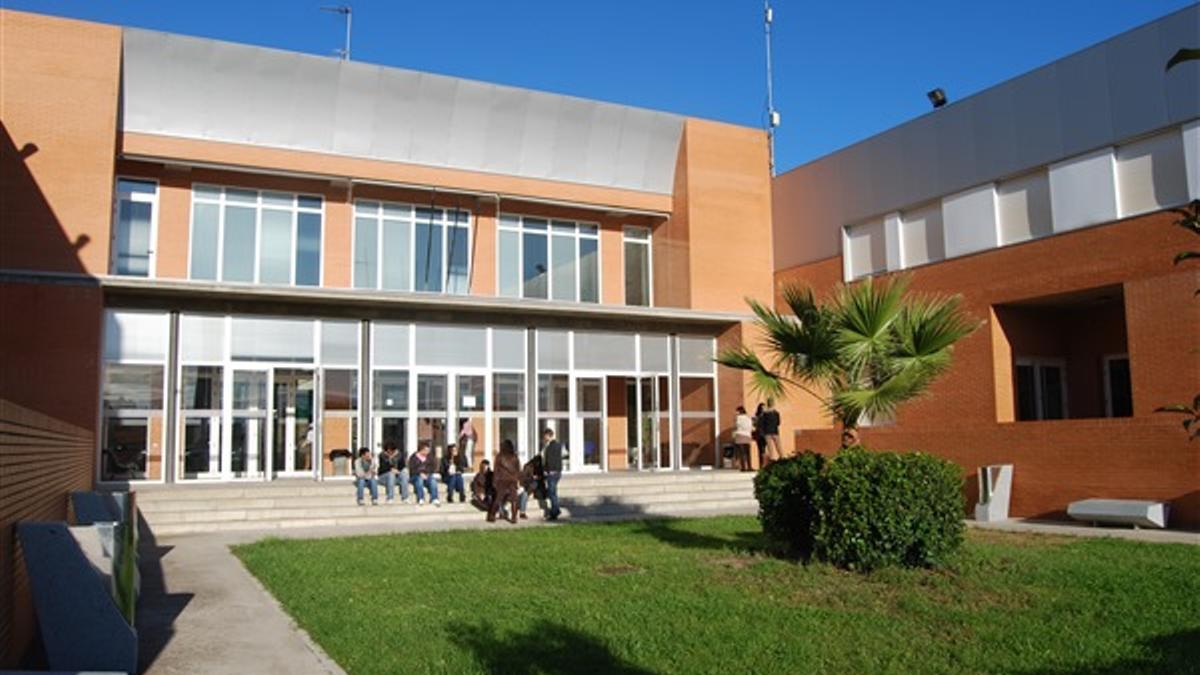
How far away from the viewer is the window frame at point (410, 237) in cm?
2506

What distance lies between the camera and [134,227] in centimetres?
2283

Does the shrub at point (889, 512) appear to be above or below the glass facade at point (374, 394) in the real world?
below

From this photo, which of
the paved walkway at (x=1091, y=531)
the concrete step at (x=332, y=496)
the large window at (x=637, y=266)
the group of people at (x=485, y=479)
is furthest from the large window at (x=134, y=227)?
the paved walkway at (x=1091, y=531)

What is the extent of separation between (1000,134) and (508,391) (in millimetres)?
13938

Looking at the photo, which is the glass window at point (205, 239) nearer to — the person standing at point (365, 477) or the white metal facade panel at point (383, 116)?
the white metal facade panel at point (383, 116)

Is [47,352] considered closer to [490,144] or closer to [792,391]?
[490,144]

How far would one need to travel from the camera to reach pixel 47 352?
19688mm

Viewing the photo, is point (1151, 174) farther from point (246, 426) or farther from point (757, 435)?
point (246, 426)

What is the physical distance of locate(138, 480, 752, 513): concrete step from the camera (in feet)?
58.1

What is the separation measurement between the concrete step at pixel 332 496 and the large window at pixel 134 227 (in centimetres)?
696

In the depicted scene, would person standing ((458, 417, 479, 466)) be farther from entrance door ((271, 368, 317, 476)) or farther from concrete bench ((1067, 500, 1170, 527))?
concrete bench ((1067, 500, 1170, 527))

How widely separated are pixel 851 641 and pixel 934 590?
2.44 m

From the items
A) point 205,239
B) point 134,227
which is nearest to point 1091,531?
point 205,239

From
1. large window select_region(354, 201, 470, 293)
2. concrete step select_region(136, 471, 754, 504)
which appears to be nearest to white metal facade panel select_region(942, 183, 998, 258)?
concrete step select_region(136, 471, 754, 504)
